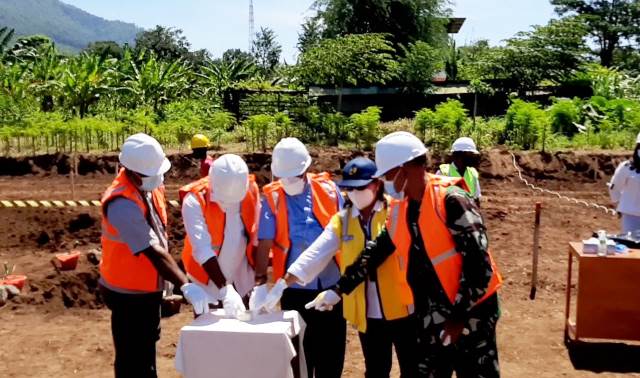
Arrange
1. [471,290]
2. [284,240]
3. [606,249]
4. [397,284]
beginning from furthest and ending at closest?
[606,249], [284,240], [397,284], [471,290]

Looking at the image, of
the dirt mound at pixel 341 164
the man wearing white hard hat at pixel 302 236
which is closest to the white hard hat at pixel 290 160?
the man wearing white hard hat at pixel 302 236

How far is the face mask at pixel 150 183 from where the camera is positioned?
3812mm

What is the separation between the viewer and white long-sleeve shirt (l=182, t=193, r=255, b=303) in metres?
3.79

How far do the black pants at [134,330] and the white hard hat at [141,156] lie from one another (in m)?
0.70

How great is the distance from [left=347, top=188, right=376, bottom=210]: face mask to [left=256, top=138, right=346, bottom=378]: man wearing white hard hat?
33 centimetres

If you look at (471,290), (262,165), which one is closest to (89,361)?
(471,290)

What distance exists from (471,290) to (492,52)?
18617 mm

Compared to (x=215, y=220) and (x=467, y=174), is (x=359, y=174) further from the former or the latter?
(x=467, y=174)

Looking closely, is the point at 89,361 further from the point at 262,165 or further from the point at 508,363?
the point at 262,165

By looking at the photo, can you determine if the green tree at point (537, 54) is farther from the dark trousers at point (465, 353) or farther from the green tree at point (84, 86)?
the dark trousers at point (465, 353)

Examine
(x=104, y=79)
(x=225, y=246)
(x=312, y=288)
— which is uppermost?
(x=104, y=79)

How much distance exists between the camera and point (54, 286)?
7.26 m

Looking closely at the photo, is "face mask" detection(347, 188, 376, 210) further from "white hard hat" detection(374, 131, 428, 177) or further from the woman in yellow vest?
"white hard hat" detection(374, 131, 428, 177)

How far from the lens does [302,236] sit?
158 inches
